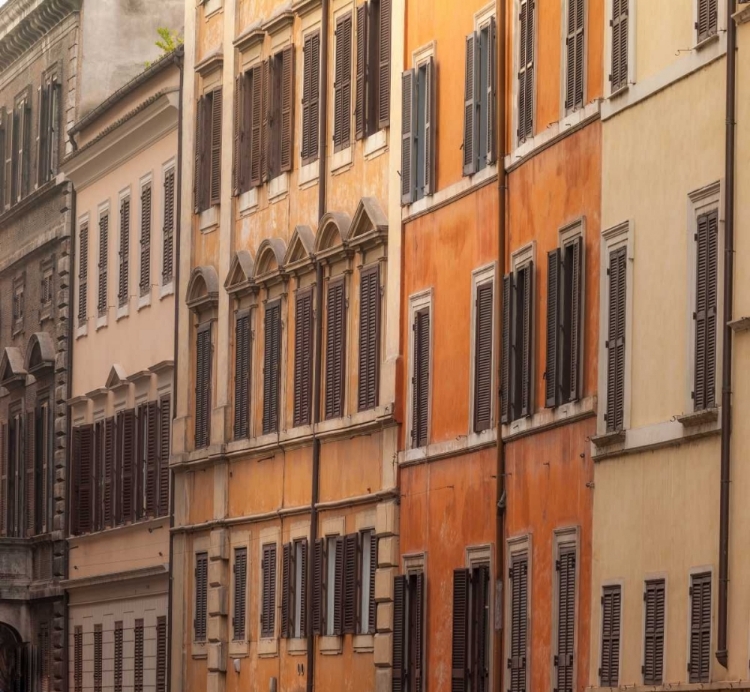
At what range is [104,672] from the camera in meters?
48.0

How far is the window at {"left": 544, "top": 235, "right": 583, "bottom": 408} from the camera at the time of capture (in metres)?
29.2

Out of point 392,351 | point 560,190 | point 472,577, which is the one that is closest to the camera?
point 560,190

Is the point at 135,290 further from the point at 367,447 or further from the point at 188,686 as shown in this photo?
the point at 367,447

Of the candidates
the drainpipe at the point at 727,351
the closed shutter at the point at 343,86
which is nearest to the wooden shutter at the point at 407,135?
the closed shutter at the point at 343,86

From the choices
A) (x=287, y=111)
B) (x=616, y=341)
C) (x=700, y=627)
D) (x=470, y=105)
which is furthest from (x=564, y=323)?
(x=287, y=111)

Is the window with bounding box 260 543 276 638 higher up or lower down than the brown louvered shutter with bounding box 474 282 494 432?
lower down

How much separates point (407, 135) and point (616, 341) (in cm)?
839

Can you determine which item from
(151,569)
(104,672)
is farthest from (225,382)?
(104,672)

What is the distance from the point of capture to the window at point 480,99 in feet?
108

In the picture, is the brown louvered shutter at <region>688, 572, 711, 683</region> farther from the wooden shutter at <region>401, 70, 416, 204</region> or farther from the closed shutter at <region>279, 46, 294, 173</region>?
the closed shutter at <region>279, 46, 294, 173</region>

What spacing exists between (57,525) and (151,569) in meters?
6.76

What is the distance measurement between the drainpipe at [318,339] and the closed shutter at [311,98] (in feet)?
0.95

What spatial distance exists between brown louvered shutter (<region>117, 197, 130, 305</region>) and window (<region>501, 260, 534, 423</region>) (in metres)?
16.7

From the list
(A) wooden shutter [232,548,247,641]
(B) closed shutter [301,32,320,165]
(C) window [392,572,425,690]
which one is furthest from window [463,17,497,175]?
(A) wooden shutter [232,548,247,641]
